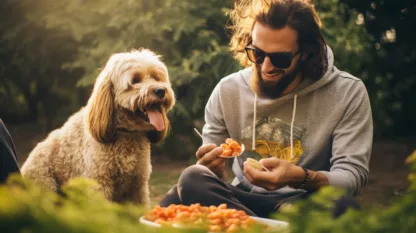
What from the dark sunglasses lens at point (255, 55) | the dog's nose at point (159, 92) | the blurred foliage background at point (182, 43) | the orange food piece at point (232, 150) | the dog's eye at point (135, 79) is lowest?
the blurred foliage background at point (182, 43)

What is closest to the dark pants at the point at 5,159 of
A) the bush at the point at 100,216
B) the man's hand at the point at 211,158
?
the man's hand at the point at 211,158

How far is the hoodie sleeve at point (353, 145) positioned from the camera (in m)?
3.51

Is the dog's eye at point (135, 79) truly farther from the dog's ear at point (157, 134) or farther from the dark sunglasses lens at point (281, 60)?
the dark sunglasses lens at point (281, 60)

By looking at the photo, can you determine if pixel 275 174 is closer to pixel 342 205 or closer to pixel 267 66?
pixel 342 205

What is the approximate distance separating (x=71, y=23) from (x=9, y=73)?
2078 mm

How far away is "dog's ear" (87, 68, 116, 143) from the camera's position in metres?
4.11

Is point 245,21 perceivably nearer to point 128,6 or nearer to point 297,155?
point 297,155

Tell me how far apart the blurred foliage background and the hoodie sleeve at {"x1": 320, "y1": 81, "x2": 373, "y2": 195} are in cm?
388

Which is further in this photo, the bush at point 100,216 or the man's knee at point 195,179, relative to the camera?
the man's knee at point 195,179

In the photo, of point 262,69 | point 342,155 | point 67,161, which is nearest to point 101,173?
point 67,161

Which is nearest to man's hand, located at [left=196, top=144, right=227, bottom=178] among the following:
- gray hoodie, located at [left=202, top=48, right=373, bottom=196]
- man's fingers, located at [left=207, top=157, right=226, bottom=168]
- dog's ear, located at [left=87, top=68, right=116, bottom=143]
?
man's fingers, located at [left=207, top=157, right=226, bottom=168]

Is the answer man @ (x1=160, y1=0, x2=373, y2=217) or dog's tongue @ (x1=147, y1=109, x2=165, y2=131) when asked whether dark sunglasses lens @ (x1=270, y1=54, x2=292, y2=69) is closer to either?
man @ (x1=160, y1=0, x2=373, y2=217)

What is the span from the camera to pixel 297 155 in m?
3.84

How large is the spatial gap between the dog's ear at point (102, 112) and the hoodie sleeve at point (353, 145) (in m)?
1.46
